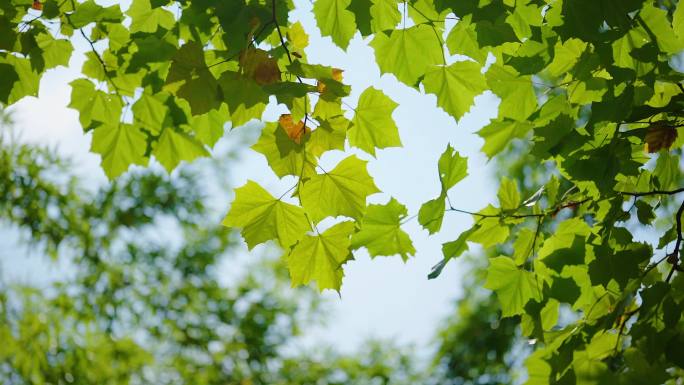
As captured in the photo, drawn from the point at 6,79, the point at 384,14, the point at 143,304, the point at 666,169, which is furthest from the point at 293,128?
the point at 143,304

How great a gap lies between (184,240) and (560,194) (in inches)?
257

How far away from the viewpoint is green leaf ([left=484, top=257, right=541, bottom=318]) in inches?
60.7

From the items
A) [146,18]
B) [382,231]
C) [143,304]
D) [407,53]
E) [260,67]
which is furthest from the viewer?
[143,304]

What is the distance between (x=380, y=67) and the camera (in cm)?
154

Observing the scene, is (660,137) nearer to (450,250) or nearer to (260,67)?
(450,250)

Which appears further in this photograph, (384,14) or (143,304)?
(143,304)

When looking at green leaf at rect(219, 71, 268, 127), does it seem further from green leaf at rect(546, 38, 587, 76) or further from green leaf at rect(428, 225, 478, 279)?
green leaf at rect(546, 38, 587, 76)

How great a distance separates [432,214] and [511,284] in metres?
0.36

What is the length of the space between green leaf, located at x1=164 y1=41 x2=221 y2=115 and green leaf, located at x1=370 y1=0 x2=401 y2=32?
1.54 feet

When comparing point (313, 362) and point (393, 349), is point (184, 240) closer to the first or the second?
point (313, 362)

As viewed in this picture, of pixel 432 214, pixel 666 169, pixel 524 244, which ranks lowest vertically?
pixel 432 214

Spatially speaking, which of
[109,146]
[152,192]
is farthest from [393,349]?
[109,146]

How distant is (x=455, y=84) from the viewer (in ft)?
5.08

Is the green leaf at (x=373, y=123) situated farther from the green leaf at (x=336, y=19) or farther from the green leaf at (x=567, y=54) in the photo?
the green leaf at (x=567, y=54)
